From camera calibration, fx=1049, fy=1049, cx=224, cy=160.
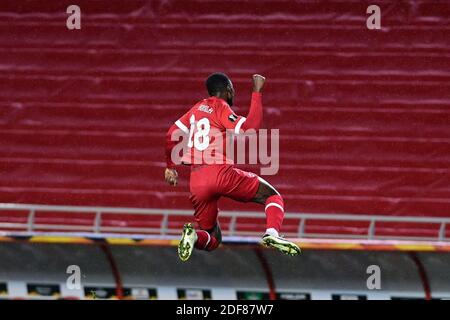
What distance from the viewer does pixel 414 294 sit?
11023 mm

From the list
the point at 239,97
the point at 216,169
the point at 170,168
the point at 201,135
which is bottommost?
the point at 216,169

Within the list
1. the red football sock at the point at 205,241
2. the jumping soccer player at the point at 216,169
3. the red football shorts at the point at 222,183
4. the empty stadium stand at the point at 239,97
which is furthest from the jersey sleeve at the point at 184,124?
the empty stadium stand at the point at 239,97

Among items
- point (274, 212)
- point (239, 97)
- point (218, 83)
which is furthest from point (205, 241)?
point (239, 97)

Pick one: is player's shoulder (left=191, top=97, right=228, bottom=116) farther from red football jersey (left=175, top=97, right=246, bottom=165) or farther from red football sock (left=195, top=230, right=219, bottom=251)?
red football sock (left=195, top=230, right=219, bottom=251)

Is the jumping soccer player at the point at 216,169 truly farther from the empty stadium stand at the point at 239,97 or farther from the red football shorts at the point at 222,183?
the empty stadium stand at the point at 239,97

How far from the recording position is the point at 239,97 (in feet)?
46.7

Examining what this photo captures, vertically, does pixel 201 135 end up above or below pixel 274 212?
above

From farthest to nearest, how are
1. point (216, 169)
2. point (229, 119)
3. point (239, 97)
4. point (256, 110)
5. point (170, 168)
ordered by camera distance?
point (239, 97)
point (170, 168)
point (216, 169)
point (229, 119)
point (256, 110)

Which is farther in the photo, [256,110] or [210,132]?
[210,132]

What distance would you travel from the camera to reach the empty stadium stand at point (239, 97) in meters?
13.9

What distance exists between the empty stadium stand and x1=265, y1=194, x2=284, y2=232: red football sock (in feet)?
20.1

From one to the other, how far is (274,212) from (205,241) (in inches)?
22.4

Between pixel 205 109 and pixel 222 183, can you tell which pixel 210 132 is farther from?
pixel 222 183
